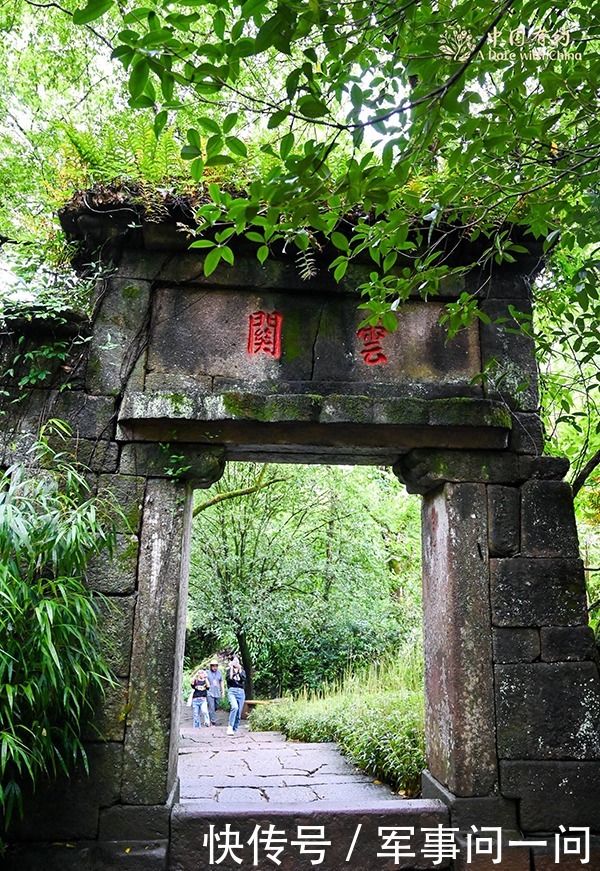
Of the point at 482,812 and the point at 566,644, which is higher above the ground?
the point at 566,644

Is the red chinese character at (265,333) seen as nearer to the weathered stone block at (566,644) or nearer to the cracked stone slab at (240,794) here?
the weathered stone block at (566,644)

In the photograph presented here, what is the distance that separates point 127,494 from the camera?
336cm

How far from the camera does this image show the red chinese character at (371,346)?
3684 millimetres

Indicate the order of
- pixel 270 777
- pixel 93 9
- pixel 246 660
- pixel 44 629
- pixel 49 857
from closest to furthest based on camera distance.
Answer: pixel 93 9, pixel 44 629, pixel 49 857, pixel 270 777, pixel 246 660

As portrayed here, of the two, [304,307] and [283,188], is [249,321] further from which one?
[283,188]

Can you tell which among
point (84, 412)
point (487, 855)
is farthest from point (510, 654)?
point (84, 412)

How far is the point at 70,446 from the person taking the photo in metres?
3.39

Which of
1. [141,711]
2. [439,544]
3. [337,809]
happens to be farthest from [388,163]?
[337,809]

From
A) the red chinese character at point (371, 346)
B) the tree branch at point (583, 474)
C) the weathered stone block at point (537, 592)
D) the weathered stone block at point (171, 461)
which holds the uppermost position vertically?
the red chinese character at point (371, 346)

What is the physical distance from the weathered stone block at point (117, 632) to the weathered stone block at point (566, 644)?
2.14m

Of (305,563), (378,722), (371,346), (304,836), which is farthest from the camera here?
(305,563)

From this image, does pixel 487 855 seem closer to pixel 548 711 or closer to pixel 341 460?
pixel 548 711

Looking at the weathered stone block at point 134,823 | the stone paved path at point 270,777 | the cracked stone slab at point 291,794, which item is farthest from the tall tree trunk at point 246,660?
the weathered stone block at point 134,823

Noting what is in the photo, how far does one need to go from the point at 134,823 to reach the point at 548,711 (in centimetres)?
210
